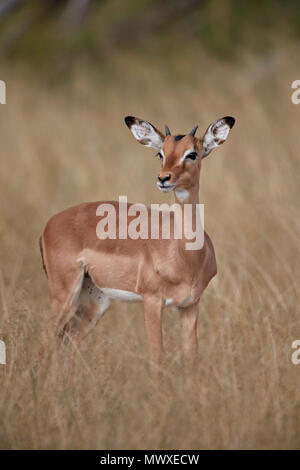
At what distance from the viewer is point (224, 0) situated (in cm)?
1295

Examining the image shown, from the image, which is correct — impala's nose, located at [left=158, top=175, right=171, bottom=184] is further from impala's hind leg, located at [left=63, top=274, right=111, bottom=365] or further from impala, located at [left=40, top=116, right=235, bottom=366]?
impala's hind leg, located at [left=63, top=274, right=111, bottom=365]

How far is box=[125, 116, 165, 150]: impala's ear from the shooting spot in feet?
16.5

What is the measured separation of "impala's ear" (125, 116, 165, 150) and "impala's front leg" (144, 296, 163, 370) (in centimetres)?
107

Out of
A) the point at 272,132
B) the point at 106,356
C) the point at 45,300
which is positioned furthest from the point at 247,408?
the point at 272,132

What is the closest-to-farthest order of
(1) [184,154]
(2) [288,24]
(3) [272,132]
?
(1) [184,154], (3) [272,132], (2) [288,24]

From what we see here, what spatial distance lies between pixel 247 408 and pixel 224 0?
32.7 feet

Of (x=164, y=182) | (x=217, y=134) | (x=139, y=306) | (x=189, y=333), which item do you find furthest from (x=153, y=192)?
(x=164, y=182)

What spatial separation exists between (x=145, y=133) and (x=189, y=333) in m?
1.40

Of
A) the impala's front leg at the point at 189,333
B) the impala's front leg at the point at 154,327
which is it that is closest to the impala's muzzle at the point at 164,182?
the impala's front leg at the point at 154,327

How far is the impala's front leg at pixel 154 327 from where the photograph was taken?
482 cm

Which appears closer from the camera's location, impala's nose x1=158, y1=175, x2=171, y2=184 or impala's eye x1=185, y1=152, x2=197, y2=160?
impala's nose x1=158, y1=175, x2=171, y2=184

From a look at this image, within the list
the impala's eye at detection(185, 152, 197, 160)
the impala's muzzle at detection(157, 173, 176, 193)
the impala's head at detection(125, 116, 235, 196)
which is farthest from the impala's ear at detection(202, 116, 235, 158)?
the impala's muzzle at detection(157, 173, 176, 193)
